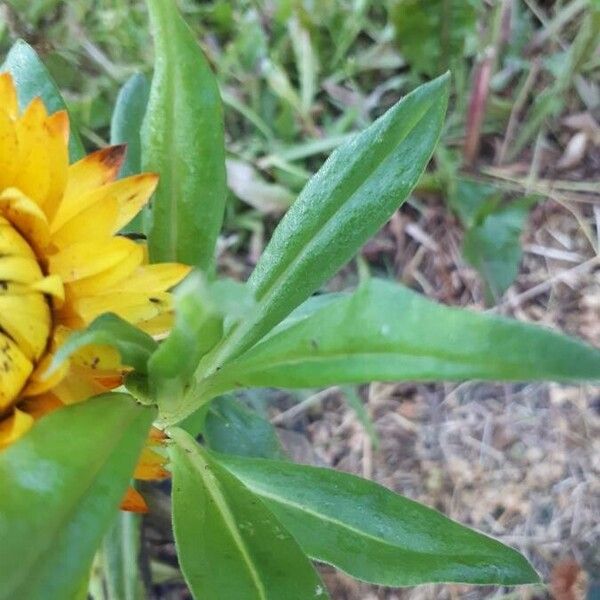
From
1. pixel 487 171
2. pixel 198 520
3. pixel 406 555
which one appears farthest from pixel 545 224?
pixel 198 520

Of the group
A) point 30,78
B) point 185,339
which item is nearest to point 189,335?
point 185,339

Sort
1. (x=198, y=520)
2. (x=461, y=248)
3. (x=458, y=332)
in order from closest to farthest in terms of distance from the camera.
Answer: (x=458, y=332)
(x=198, y=520)
(x=461, y=248)

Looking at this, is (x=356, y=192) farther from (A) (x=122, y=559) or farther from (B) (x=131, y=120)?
(A) (x=122, y=559)

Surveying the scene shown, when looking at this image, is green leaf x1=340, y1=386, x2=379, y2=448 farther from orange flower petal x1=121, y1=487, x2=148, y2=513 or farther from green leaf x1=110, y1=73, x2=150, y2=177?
orange flower petal x1=121, y1=487, x2=148, y2=513

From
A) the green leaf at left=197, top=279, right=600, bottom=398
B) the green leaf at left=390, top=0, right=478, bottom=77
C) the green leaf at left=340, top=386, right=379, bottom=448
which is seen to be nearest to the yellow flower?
the green leaf at left=197, top=279, right=600, bottom=398

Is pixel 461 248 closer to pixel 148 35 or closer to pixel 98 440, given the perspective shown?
pixel 148 35
